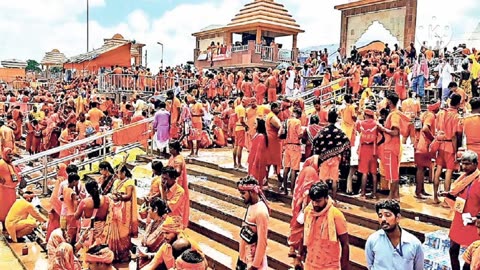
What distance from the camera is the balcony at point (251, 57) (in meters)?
A: 26.0

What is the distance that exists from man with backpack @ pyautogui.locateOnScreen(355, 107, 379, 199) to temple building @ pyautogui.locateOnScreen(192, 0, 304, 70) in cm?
1893

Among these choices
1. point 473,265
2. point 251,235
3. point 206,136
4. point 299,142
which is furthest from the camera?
point 206,136

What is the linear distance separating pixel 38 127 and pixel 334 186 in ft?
34.8

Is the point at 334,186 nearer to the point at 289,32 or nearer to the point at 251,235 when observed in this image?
the point at 251,235

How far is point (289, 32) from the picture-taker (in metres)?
31.7

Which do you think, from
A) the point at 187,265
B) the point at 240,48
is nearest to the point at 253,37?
the point at 240,48

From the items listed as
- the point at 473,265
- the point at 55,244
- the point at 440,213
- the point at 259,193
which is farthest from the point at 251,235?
the point at 440,213

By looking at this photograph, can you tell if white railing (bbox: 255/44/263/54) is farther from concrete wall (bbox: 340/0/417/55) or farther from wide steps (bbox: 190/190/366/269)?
wide steps (bbox: 190/190/366/269)

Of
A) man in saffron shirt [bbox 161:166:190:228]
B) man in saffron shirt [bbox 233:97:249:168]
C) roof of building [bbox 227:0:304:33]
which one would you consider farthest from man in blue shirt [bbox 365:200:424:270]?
roof of building [bbox 227:0:304:33]

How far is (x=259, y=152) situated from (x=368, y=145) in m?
1.77

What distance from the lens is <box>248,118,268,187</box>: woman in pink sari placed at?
8.16 m

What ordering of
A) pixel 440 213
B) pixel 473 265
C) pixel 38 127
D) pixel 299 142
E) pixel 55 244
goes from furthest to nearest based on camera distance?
A: pixel 38 127 < pixel 299 142 < pixel 440 213 < pixel 55 244 < pixel 473 265

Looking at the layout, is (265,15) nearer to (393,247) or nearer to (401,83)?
(401,83)

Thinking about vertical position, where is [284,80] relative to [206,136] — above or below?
above
